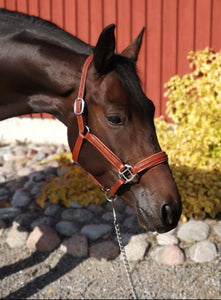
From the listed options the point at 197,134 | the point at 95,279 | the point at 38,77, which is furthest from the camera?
the point at 197,134

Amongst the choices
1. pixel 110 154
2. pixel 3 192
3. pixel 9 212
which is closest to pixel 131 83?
pixel 110 154

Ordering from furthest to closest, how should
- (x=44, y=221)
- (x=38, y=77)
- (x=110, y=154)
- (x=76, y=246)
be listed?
(x=44, y=221) < (x=76, y=246) < (x=38, y=77) < (x=110, y=154)

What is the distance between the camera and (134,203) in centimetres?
212

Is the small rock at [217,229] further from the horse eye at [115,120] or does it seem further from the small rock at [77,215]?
the horse eye at [115,120]

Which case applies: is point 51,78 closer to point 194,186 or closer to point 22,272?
point 22,272

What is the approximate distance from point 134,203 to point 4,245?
7.11ft

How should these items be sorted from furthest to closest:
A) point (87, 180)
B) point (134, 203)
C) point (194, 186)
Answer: point (87, 180)
point (194, 186)
point (134, 203)

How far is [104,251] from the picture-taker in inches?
141

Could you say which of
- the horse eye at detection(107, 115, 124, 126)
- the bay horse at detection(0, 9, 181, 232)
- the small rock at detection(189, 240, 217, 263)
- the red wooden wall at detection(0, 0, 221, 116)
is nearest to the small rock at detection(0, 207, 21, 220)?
the small rock at detection(189, 240, 217, 263)

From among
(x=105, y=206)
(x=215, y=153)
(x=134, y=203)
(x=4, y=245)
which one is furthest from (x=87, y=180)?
(x=134, y=203)

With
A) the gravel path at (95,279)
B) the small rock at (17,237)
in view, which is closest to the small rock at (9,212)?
the small rock at (17,237)

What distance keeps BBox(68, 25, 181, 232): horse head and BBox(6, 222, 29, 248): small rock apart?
2.07 m

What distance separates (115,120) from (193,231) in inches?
86.6

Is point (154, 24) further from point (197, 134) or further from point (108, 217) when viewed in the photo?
point (108, 217)
